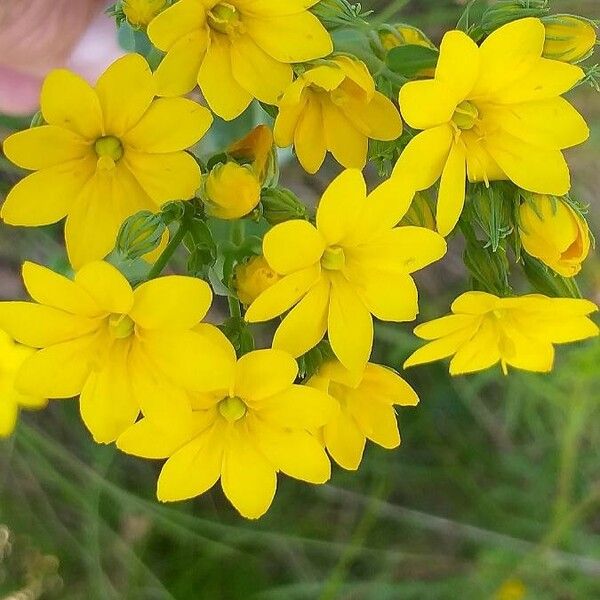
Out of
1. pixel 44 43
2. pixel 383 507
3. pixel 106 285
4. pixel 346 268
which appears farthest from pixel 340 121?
pixel 383 507

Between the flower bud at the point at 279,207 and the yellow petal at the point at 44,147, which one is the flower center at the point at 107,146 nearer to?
the yellow petal at the point at 44,147

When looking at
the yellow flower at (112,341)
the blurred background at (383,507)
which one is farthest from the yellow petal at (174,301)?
the blurred background at (383,507)

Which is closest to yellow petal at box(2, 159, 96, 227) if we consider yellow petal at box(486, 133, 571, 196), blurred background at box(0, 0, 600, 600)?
yellow petal at box(486, 133, 571, 196)

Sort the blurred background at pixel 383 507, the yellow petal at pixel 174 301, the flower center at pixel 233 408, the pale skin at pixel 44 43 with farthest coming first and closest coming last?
the blurred background at pixel 383 507 < the pale skin at pixel 44 43 < the flower center at pixel 233 408 < the yellow petal at pixel 174 301

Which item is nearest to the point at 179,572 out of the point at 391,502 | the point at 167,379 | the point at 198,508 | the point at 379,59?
the point at 198,508

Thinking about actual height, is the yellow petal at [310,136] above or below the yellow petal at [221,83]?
below

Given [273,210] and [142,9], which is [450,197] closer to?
[273,210]
